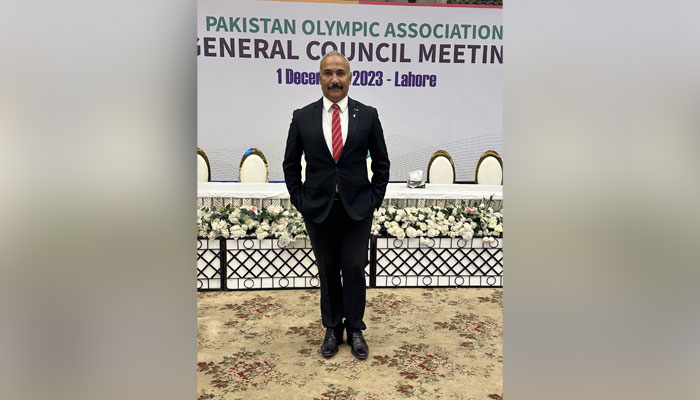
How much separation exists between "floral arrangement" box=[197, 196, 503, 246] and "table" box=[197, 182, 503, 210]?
3.9 inches

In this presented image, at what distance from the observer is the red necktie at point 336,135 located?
2.23 metres

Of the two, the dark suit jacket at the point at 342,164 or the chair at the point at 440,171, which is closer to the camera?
the dark suit jacket at the point at 342,164

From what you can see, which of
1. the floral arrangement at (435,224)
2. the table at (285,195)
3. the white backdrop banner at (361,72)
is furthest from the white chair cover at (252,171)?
the floral arrangement at (435,224)

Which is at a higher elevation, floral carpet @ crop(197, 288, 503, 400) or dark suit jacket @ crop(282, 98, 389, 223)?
dark suit jacket @ crop(282, 98, 389, 223)

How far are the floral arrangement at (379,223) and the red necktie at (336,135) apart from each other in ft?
4.09

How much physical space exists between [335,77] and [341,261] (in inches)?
36.3

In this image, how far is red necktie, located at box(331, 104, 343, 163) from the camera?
2.23 m

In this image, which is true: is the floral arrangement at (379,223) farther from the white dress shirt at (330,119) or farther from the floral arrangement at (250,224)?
the white dress shirt at (330,119)

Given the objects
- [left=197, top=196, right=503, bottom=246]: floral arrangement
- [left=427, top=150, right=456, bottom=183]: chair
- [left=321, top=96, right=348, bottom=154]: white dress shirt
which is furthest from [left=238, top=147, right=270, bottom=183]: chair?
[left=321, top=96, right=348, bottom=154]: white dress shirt

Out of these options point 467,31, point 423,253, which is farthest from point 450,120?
point 423,253

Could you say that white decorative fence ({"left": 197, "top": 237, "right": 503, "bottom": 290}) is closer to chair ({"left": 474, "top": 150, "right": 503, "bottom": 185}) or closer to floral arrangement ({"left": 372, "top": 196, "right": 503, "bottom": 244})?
floral arrangement ({"left": 372, "top": 196, "right": 503, "bottom": 244})
